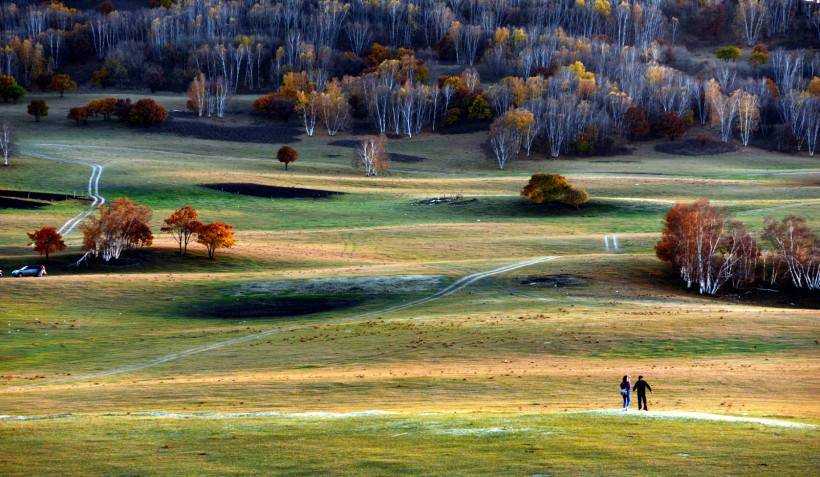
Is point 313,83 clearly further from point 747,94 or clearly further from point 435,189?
point 747,94

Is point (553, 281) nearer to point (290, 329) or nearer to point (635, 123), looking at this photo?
point (290, 329)

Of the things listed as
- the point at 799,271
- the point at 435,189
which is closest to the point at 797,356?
the point at 799,271

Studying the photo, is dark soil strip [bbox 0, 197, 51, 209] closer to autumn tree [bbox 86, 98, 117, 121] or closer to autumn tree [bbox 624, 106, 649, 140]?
autumn tree [bbox 86, 98, 117, 121]

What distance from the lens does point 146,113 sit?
17612 cm

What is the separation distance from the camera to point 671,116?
180000mm

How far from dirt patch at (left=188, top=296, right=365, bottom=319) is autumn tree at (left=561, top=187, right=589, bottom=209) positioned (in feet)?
173

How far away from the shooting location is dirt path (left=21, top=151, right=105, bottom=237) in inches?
3740

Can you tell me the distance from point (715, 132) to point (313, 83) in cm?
8722

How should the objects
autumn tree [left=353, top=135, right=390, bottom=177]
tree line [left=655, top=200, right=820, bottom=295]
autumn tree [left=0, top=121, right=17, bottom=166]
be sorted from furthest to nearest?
autumn tree [left=353, top=135, right=390, bottom=177] < autumn tree [left=0, top=121, right=17, bottom=166] < tree line [left=655, top=200, right=820, bottom=295]

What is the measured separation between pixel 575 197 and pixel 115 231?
58.5 metres

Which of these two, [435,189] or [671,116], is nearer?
[435,189]

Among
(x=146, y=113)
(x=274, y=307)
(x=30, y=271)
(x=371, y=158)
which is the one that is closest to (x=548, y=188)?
(x=371, y=158)

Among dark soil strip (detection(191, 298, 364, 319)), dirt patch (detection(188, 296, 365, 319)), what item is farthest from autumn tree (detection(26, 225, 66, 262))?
dark soil strip (detection(191, 298, 364, 319))

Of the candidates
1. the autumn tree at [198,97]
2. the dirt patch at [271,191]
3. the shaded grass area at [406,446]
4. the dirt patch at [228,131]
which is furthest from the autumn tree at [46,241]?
the autumn tree at [198,97]
